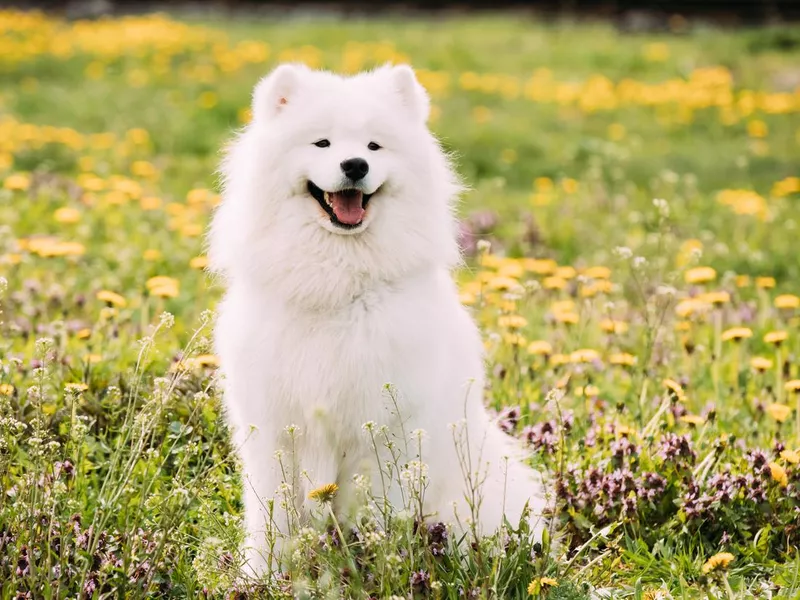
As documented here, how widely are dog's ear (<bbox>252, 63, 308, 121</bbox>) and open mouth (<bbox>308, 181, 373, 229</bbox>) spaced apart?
0.29 m

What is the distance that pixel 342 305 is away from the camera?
128 inches

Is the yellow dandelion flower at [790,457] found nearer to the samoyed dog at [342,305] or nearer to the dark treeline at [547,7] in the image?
the samoyed dog at [342,305]

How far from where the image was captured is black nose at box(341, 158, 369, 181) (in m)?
3.13

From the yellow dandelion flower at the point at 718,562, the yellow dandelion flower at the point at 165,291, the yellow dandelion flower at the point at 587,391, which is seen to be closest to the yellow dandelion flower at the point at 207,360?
the yellow dandelion flower at the point at 165,291

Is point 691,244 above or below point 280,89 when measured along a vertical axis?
below

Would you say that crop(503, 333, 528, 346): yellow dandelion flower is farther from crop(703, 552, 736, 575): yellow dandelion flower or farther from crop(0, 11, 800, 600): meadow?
crop(703, 552, 736, 575): yellow dandelion flower

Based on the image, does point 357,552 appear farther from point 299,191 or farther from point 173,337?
point 173,337

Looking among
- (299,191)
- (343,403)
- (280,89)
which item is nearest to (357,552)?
(343,403)

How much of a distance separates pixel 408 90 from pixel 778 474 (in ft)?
6.12

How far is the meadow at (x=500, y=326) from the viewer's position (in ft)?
9.54

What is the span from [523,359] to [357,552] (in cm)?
204

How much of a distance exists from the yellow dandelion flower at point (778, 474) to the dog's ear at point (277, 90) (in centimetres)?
211

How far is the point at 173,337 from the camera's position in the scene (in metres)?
4.92

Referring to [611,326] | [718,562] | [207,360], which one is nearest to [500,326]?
[611,326]
